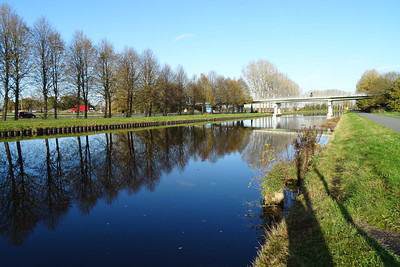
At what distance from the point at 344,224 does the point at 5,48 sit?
135 feet

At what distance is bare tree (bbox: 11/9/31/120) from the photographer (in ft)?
114

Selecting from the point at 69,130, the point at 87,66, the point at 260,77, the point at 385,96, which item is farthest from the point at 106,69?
the point at 260,77

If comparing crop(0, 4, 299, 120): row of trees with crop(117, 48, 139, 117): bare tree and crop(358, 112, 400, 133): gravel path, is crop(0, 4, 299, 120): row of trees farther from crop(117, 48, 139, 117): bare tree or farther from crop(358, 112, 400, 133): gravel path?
crop(358, 112, 400, 133): gravel path

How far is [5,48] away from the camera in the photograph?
3422 cm

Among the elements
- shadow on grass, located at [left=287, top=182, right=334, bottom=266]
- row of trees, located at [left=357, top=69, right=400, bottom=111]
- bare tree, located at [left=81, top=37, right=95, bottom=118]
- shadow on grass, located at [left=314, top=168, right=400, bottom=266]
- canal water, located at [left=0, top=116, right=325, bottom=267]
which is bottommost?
canal water, located at [left=0, top=116, right=325, bottom=267]

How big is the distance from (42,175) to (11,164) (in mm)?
3746

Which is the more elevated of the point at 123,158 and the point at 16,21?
the point at 16,21

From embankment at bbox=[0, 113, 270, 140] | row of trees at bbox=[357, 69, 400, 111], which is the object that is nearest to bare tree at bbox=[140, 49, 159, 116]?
embankment at bbox=[0, 113, 270, 140]

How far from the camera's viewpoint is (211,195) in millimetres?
11008

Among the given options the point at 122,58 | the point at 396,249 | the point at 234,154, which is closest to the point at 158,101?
the point at 122,58

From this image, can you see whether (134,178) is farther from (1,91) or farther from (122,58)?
(122,58)

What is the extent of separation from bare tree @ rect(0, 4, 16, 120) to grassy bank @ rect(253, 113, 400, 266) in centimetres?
3760

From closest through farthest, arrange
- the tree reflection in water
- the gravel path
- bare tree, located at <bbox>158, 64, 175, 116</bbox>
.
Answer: the tree reflection in water < the gravel path < bare tree, located at <bbox>158, 64, 175, 116</bbox>

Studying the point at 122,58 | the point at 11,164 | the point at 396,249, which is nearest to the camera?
the point at 396,249
